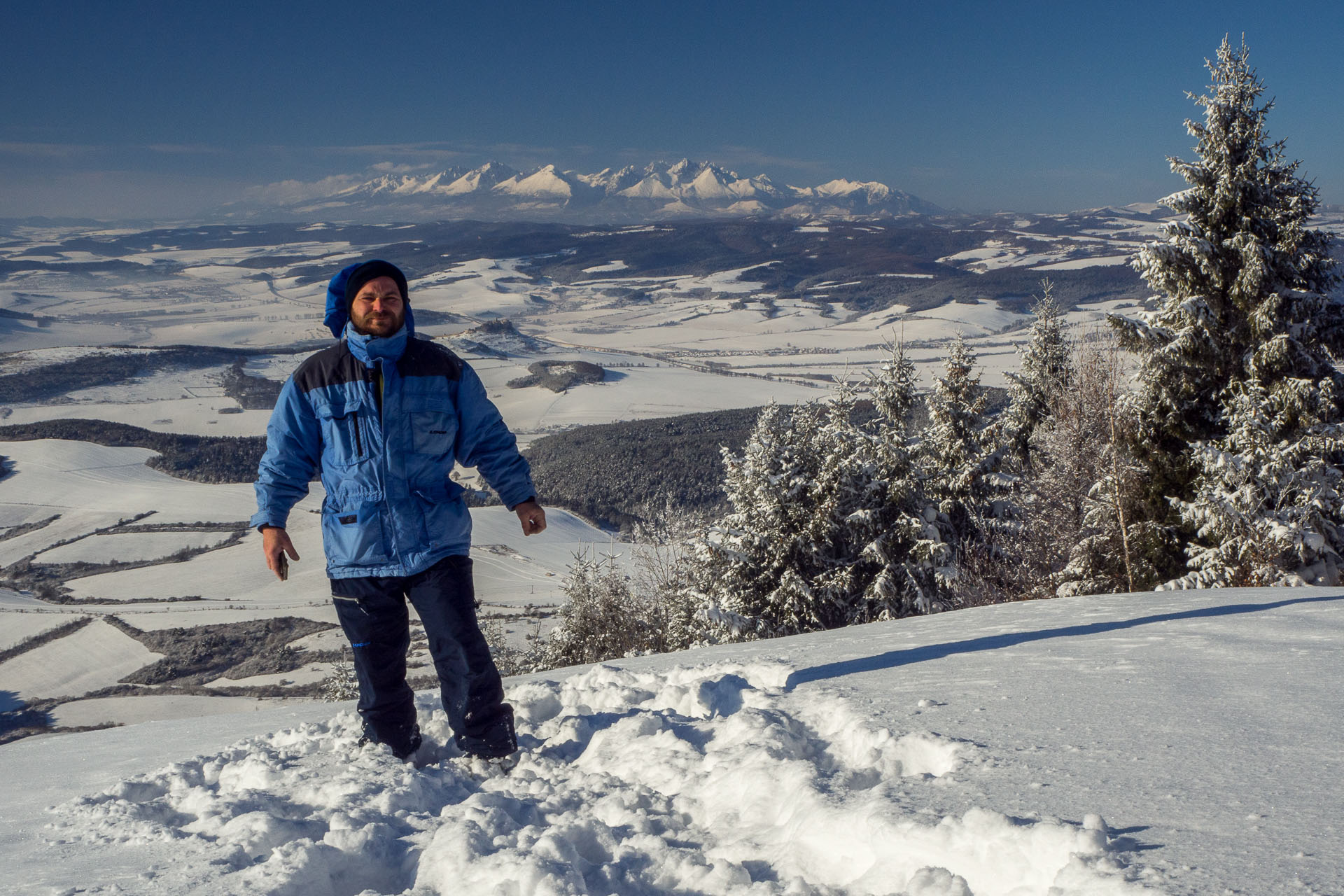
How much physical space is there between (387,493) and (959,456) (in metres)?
17.4

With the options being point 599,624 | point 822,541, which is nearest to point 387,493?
point 822,541

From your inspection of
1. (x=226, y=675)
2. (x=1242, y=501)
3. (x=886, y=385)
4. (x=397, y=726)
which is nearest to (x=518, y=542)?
(x=226, y=675)

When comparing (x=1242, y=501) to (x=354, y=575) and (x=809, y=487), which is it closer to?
(x=809, y=487)

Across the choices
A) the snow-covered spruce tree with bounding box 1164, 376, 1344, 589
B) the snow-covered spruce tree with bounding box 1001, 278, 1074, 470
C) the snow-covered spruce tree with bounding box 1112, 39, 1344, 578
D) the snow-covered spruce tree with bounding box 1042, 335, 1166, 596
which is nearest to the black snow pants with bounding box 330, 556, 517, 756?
the snow-covered spruce tree with bounding box 1042, 335, 1166, 596

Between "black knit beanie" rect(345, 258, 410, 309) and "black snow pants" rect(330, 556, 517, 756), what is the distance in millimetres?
1210

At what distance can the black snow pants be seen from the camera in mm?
3682

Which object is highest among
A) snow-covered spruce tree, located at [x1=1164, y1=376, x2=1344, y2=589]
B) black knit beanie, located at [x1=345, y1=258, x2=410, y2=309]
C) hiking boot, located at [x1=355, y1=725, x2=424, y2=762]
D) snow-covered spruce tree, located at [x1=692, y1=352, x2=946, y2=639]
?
black knit beanie, located at [x1=345, y1=258, x2=410, y2=309]

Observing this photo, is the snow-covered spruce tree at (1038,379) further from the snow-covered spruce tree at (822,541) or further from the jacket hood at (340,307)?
the jacket hood at (340,307)

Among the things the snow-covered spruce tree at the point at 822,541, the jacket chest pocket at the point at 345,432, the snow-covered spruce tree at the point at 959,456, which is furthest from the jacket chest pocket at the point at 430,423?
the snow-covered spruce tree at the point at 959,456

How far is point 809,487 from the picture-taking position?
1872 cm

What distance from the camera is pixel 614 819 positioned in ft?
9.68

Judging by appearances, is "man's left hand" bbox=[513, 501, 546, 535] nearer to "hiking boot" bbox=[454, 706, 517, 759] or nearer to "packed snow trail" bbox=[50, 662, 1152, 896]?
"hiking boot" bbox=[454, 706, 517, 759]

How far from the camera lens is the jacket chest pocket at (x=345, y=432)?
142 inches

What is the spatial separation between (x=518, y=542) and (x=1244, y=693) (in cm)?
5445
